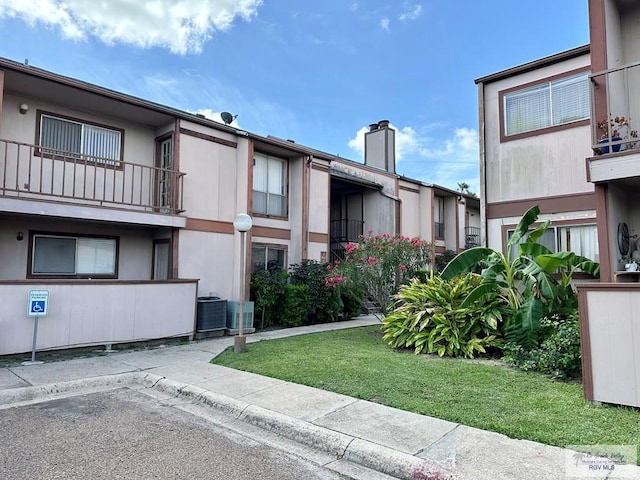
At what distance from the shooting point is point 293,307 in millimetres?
14164

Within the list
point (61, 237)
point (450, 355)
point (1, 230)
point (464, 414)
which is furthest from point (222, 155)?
point (464, 414)

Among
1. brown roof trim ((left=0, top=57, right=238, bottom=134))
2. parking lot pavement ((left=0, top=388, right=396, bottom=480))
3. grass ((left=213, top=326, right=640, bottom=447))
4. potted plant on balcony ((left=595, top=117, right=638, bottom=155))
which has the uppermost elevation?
brown roof trim ((left=0, top=57, right=238, bottom=134))

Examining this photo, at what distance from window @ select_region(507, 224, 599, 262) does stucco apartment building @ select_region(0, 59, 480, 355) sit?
26.2 ft

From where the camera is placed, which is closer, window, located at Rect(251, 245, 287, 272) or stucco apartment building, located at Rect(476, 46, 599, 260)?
stucco apartment building, located at Rect(476, 46, 599, 260)

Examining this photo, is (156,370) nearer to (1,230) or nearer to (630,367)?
(1,230)

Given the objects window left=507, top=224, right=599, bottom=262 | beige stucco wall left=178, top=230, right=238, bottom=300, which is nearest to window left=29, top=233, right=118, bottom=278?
beige stucco wall left=178, top=230, right=238, bottom=300

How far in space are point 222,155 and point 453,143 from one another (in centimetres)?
2163

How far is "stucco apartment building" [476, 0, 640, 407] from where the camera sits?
5.51m

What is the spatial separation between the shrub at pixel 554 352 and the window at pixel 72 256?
10551 millimetres

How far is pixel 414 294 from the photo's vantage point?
1012 cm

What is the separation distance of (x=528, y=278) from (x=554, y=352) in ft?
7.25

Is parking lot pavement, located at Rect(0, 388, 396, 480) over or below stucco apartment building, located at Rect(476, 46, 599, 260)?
below

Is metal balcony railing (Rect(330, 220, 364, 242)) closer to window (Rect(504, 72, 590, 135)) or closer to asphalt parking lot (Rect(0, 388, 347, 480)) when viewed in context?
window (Rect(504, 72, 590, 135))

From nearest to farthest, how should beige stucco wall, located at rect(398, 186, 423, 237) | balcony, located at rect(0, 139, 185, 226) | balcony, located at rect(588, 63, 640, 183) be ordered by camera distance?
balcony, located at rect(588, 63, 640, 183) < balcony, located at rect(0, 139, 185, 226) < beige stucco wall, located at rect(398, 186, 423, 237)
